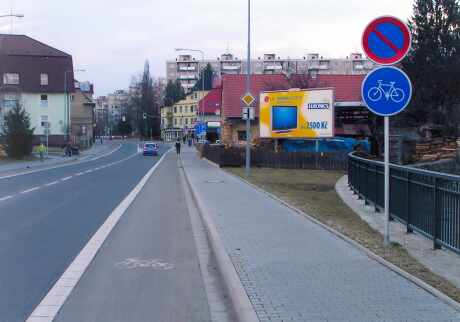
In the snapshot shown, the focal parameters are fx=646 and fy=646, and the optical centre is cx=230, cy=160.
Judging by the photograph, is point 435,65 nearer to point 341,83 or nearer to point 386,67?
point 386,67

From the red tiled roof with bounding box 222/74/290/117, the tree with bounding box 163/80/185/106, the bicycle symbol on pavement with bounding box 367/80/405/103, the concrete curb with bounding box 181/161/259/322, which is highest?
the tree with bounding box 163/80/185/106

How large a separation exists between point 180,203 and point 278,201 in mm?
3071

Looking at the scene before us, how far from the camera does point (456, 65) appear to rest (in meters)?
27.9

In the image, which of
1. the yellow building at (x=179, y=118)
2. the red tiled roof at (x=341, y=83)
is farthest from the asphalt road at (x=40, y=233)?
the yellow building at (x=179, y=118)

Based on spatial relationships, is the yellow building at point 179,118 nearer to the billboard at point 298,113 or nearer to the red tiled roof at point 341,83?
the red tiled roof at point 341,83

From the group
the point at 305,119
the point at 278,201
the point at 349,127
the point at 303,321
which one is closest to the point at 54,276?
the point at 303,321

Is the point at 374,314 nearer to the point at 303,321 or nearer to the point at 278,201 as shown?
the point at 303,321

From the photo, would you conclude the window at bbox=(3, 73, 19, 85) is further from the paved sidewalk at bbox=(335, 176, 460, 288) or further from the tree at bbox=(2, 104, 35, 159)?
the paved sidewalk at bbox=(335, 176, 460, 288)

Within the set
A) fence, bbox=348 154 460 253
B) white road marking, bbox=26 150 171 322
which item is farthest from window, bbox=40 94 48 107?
fence, bbox=348 154 460 253

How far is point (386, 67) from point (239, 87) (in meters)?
48.0

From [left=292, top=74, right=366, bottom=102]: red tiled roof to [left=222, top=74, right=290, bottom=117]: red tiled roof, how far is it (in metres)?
2.28

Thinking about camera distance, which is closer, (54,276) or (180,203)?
(54,276)

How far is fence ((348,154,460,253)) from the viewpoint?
356 inches

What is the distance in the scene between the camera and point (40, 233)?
39.2 ft
